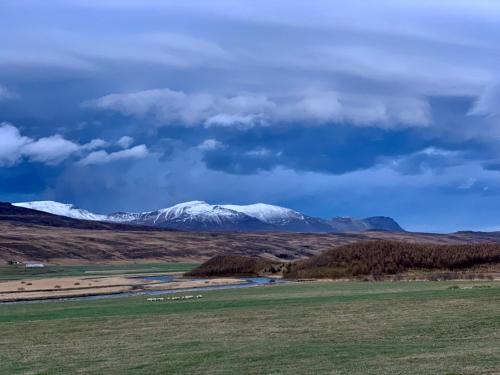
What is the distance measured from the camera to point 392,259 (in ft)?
301

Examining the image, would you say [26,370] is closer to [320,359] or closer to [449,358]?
[320,359]

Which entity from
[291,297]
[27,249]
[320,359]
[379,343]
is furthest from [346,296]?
[27,249]

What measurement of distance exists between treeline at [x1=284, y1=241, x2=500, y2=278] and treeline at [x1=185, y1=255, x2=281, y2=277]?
420 inches

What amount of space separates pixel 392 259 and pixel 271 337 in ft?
211

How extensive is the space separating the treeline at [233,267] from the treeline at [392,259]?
10.7m

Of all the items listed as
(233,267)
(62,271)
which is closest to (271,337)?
(233,267)

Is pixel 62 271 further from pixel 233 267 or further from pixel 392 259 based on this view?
pixel 392 259

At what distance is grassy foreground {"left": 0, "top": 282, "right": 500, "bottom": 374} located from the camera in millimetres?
22922

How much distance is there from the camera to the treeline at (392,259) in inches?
3543

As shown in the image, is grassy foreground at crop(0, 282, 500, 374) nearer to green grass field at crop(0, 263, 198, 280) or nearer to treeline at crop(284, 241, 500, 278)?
treeline at crop(284, 241, 500, 278)

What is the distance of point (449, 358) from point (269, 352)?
19.4 ft

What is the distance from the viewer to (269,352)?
25.6m

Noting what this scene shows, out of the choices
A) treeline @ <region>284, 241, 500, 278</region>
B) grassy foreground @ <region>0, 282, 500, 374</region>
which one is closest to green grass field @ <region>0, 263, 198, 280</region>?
treeline @ <region>284, 241, 500, 278</region>

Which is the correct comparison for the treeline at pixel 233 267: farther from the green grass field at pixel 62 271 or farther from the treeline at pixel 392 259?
the green grass field at pixel 62 271
